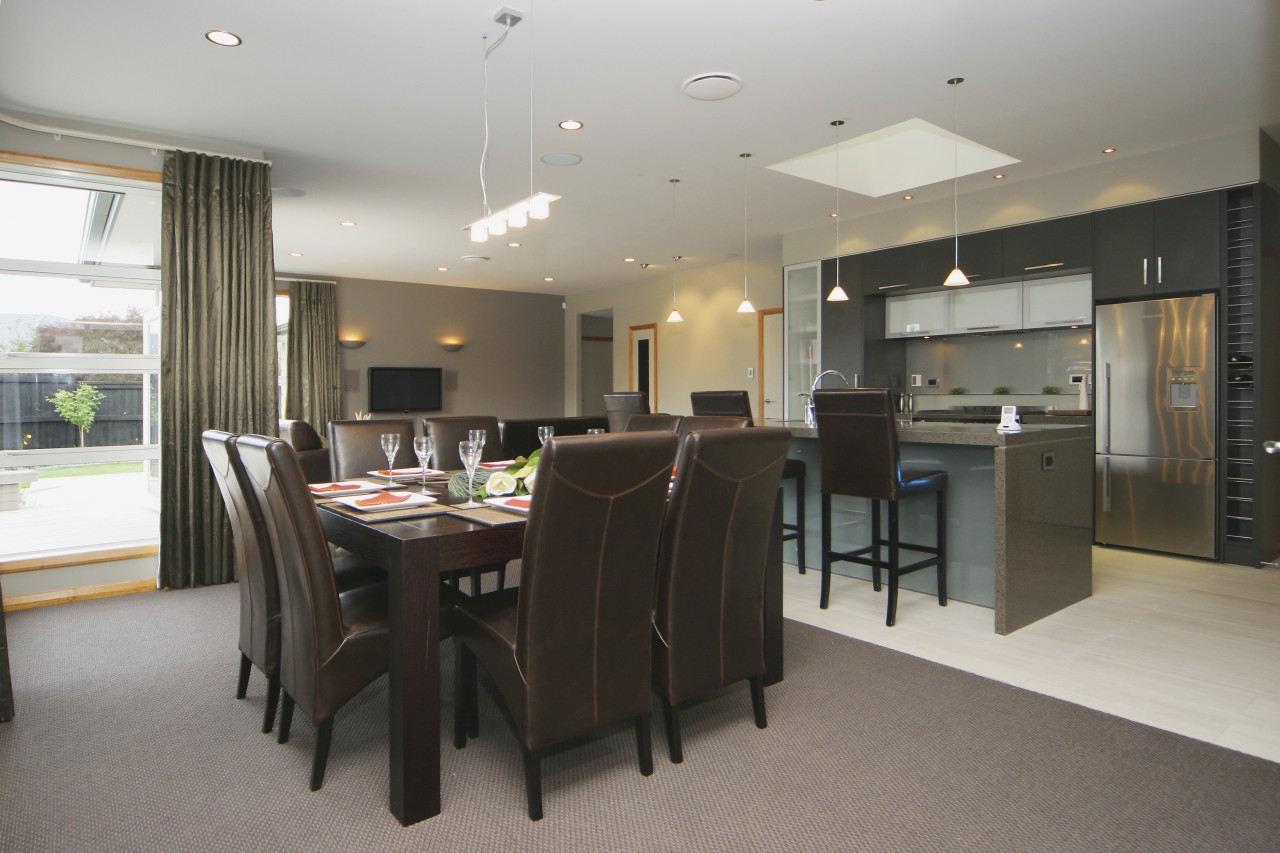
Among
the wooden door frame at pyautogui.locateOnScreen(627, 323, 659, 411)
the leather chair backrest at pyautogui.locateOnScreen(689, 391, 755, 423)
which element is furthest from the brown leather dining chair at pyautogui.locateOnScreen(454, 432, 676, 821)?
the wooden door frame at pyautogui.locateOnScreen(627, 323, 659, 411)

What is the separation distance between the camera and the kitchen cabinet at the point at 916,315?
6230 millimetres

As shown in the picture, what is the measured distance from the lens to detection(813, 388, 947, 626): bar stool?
3.30 m

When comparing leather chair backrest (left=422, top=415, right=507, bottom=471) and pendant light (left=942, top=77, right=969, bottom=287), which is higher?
pendant light (left=942, top=77, right=969, bottom=287)

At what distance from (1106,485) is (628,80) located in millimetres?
4169

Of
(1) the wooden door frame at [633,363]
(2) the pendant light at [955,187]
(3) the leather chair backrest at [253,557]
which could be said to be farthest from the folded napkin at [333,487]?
(1) the wooden door frame at [633,363]

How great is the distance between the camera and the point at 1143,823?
5.88 ft

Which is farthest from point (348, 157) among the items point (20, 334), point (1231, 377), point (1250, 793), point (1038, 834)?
point (1231, 377)

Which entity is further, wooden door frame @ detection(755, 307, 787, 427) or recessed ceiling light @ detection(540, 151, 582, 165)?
wooden door frame @ detection(755, 307, 787, 427)

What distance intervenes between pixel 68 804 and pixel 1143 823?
271 centimetres

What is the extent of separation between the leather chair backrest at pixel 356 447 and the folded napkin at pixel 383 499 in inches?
38.8

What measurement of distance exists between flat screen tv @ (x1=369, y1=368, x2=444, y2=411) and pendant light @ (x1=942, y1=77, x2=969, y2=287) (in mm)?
7091

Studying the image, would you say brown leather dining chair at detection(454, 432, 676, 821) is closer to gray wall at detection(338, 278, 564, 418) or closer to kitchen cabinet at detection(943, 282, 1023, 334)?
kitchen cabinet at detection(943, 282, 1023, 334)

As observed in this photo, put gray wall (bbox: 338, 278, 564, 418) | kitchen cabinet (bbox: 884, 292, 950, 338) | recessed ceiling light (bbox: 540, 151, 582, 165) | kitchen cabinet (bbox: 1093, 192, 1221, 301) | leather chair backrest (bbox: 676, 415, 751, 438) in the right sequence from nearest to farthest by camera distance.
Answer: leather chair backrest (bbox: 676, 415, 751, 438)
kitchen cabinet (bbox: 1093, 192, 1221, 301)
recessed ceiling light (bbox: 540, 151, 582, 165)
kitchen cabinet (bbox: 884, 292, 950, 338)
gray wall (bbox: 338, 278, 564, 418)

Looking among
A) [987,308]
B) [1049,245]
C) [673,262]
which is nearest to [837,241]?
[987,308]
